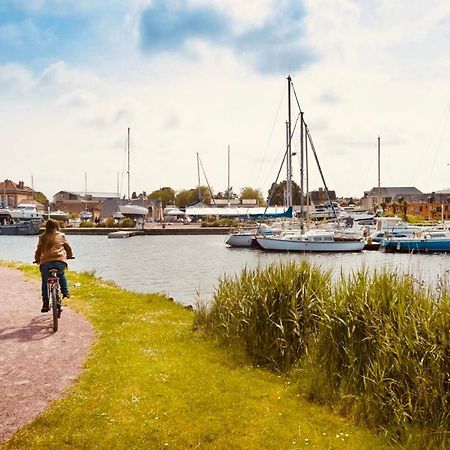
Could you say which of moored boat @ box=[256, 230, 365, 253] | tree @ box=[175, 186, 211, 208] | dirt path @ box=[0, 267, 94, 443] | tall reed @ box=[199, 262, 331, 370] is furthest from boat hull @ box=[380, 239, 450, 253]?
tree @ box=[175, 186, 211, 208]

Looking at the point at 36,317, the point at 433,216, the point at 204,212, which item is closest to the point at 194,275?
the point at 36,317

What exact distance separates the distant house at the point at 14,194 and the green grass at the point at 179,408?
477ft

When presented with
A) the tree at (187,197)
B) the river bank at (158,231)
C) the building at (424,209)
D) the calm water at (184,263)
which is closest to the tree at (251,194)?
the tree at (187,197)

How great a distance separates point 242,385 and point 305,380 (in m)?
1.02

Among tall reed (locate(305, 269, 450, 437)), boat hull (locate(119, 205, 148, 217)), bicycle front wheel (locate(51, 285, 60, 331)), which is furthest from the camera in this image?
boat hull (locate(119, 205, 148, 217))

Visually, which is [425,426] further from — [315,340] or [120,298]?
[120,298]

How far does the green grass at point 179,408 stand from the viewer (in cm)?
617

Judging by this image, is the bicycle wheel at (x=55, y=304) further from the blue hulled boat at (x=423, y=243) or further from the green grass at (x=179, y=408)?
the blue hulled boat at (x=423, y=243)

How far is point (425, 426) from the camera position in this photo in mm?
6289

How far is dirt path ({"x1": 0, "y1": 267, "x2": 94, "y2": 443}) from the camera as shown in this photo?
6945 mm

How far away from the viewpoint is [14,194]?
150 m

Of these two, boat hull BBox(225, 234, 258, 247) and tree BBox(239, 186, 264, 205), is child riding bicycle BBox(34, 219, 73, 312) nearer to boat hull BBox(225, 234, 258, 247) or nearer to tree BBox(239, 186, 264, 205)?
boat hull BBox(225, 234, 258, 247)

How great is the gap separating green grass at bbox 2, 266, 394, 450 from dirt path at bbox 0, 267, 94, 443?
250 millimetres

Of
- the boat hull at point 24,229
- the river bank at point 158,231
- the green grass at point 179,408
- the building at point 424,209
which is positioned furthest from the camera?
the building at point 424,209
